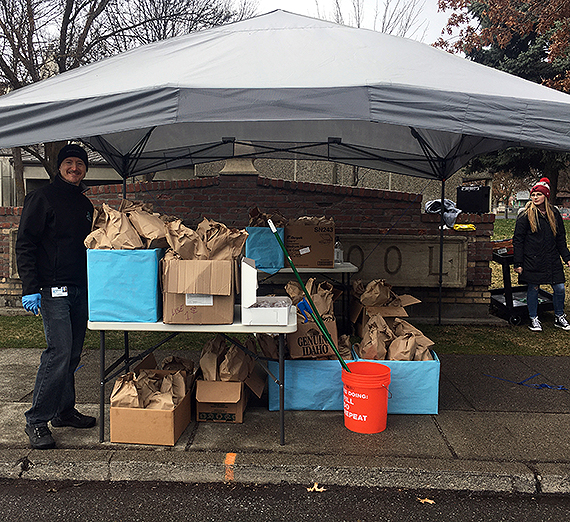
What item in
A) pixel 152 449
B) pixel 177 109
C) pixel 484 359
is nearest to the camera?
pixel 177 109

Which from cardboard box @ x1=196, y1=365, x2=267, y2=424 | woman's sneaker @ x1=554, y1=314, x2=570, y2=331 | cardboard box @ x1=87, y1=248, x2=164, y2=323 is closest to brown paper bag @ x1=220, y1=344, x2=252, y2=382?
cardboard box @ x1=196, y1=365, x2=267, y2=424

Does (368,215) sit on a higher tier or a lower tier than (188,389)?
higher

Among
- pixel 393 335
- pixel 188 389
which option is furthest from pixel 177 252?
pixel 393 335

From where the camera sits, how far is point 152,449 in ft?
11.6

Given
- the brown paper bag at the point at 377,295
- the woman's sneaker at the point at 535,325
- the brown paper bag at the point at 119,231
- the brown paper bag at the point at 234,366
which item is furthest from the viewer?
the woman's sneaker at the point at 535,325

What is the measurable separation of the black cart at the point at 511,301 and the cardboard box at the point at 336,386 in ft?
13.1

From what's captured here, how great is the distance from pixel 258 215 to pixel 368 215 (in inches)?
83.0

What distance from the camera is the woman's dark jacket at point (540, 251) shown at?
6969 mm

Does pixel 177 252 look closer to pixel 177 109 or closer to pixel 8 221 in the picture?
pixel 177 109

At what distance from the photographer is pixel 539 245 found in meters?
6.97

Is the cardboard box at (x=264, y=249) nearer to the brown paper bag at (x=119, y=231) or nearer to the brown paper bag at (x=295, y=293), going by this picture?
the brown paper bag at (x=295, y=293)

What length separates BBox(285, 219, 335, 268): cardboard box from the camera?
629 centimetres

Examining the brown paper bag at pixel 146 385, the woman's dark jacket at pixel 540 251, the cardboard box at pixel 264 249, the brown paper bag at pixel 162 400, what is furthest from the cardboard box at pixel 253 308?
the woman's dark jacket at pixel 540 251

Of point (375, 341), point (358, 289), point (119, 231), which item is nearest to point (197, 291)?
point (119, 231)
